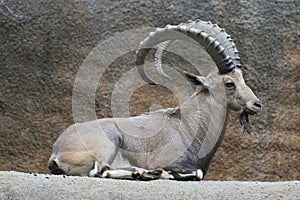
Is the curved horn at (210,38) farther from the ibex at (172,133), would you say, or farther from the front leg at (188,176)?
the front leg at (188,176)

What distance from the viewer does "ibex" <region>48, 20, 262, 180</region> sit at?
5891 mm

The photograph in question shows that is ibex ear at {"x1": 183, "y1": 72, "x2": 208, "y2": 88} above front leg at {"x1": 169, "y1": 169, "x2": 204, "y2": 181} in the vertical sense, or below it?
above

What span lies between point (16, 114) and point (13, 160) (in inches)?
16.1

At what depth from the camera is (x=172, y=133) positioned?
626 centimetres

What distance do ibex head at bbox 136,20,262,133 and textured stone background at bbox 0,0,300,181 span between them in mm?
1189

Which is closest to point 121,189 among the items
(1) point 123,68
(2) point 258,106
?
(2) point 258,106

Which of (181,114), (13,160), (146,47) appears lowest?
(13,160)

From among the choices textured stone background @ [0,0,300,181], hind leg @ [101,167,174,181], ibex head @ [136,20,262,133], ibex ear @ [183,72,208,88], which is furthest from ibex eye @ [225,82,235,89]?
textured stone background @ [0,0,300,181]

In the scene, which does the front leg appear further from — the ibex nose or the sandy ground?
the sandy ground

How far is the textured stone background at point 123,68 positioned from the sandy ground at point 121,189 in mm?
2382

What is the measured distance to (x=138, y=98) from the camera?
7.55m

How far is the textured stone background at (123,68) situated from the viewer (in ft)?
24.5

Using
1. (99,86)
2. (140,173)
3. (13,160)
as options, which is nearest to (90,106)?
(99,86)

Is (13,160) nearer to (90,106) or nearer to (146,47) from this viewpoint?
(90,106)
